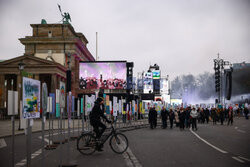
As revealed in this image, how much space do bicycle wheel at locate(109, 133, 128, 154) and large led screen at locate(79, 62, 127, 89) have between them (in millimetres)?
50889

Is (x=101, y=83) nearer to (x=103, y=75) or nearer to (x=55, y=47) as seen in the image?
(x=103, y=75)

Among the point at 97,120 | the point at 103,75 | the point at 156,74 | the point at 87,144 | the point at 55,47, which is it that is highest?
the point at 55,47

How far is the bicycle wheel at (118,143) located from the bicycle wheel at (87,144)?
0.64m

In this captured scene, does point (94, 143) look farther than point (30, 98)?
Yes

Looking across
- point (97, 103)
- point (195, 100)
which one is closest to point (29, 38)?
point (195, 100)

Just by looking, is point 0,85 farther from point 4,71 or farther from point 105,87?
point 105,87

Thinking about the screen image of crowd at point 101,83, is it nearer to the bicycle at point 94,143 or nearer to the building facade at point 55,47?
the building facade at point 55,47

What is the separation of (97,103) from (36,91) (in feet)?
14.7

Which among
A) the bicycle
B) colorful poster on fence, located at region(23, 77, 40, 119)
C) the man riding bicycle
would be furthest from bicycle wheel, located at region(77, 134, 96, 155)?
colorful poster on fence, located at region(23, 77, 40, 119)

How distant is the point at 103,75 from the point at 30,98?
55776mm

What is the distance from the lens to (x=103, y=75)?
211 feet

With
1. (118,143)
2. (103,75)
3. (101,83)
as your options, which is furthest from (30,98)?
(103,75)

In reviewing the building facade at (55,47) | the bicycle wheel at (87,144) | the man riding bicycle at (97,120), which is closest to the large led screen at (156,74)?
the building facade at (55,47)

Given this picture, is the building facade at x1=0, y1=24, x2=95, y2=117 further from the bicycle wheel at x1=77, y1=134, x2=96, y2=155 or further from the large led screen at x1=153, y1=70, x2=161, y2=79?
the bicycle wheel at x1=77, y1=134, x2=96, y2=155
